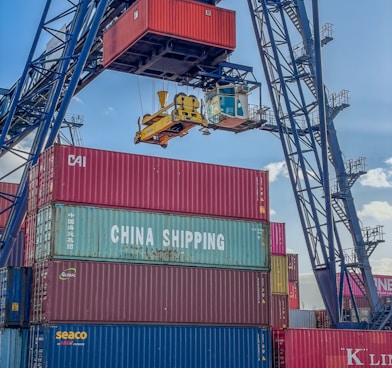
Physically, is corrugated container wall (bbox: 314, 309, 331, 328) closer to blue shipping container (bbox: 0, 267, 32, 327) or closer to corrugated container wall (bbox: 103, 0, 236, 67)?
corrugated container wall (bbox: 103, 0, 236, 67)

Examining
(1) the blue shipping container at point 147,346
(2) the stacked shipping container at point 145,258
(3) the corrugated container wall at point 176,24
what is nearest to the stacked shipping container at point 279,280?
(2) the stacked shipping container at point 145,258

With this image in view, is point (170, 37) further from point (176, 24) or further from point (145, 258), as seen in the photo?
point (145, 258)

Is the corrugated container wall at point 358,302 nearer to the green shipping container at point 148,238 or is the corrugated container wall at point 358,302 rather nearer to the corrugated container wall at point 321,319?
the corrugated container wall at point 321,319

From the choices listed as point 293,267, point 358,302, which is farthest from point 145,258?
point 358,302

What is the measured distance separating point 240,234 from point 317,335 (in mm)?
4630

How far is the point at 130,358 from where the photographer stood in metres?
21.1

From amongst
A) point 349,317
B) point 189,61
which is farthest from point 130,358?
point 349,317

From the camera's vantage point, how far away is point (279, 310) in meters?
34.4

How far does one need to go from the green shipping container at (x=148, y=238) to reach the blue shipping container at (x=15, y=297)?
1001 mm

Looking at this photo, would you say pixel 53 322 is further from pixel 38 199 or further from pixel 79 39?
pixel 79 39

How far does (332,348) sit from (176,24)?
573 inches

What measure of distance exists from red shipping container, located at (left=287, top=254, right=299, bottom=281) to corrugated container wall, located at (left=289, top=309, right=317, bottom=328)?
10.4ft

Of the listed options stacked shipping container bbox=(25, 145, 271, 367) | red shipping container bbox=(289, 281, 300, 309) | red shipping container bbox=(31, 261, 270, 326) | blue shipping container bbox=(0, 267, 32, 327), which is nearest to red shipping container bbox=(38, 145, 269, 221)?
stacked shipping container bbox=(25, 145, 271, 367)

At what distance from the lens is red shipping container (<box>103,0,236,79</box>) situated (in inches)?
1082
